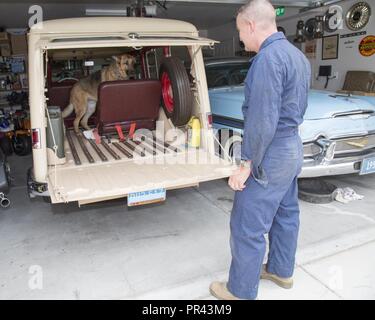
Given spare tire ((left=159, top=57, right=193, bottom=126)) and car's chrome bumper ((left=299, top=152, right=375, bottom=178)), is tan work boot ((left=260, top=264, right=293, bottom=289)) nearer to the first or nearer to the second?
car's chrome bumper ((left=299, top=152, right=375, bottom=178))

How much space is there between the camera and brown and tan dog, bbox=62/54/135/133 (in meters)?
4.97

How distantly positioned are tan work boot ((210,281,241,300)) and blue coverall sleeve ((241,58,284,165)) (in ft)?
3.42

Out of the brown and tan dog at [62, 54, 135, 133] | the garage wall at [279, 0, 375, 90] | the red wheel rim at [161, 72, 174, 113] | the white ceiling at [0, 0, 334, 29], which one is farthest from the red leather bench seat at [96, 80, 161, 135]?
the garage wall at [279, 0, 375, 90]

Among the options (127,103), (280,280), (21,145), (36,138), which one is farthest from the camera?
(21,145)

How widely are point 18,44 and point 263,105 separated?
396 inches

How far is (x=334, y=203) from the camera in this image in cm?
421

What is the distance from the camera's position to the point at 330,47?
31.2ft

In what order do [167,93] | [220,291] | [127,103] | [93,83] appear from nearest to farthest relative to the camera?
1. [220,291]
2. [127,103]
3. [167,93]
4. [93,83]

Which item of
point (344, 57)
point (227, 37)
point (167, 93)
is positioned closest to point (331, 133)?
point (167, 93)

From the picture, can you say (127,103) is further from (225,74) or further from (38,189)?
(225,74)

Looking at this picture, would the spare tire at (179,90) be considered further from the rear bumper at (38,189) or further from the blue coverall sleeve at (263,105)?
the blue coverall sleeve at (263,105)
